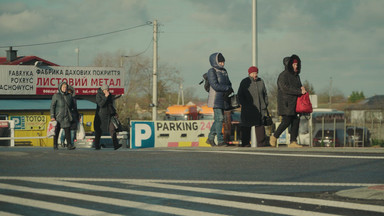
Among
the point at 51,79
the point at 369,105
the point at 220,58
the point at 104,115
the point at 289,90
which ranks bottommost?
the point at 104,115

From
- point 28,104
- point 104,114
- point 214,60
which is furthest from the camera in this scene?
point 28,104

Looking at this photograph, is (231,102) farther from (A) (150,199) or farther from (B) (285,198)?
(A) (150,199)

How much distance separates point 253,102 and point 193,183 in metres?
6.34

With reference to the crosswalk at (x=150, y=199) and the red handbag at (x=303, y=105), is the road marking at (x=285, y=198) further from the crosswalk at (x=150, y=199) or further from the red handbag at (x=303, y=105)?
the red handbag at (x=303, y=105)

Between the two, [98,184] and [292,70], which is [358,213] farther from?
[292,70]

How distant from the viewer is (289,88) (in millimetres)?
13289

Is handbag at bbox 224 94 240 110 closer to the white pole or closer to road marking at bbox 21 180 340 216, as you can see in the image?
the white pole

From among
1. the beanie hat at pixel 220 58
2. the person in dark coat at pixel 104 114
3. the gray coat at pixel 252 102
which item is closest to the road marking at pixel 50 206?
the beanie hat at pixel 220 58

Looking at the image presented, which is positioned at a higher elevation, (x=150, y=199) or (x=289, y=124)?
(x=289, y=124)

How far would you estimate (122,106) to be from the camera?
72500 mm

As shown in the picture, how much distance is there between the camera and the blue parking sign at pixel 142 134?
21.8m

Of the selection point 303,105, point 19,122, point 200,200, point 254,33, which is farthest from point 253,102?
point 19,122

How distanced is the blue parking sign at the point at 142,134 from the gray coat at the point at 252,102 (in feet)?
26.3

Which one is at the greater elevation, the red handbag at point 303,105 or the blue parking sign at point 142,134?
the red handbag at point 303,105
